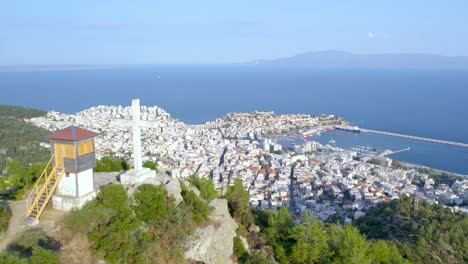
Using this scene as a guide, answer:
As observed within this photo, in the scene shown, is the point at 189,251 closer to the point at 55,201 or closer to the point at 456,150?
the point at 55,201

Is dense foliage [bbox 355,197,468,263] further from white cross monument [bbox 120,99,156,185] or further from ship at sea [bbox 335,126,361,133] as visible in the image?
ship at sea [bbox 335,126,361,133]

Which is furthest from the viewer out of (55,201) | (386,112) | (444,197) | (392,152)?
(386,112)

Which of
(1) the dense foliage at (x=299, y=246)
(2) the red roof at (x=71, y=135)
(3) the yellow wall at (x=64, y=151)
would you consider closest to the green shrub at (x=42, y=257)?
(3) the yellow wall at (x=64, y=151)

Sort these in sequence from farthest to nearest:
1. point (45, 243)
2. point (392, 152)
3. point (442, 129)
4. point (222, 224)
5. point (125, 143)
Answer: point (442, 129), point (392, 152), point (125, 143), point (222, 224), point (45, 243)


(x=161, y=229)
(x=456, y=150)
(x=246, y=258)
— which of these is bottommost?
(x=456, y=150)

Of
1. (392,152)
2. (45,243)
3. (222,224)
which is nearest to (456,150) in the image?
(392,152)

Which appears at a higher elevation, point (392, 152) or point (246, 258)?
point (246, 258)

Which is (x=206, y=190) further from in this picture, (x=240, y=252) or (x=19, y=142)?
(x=19, y=142)
